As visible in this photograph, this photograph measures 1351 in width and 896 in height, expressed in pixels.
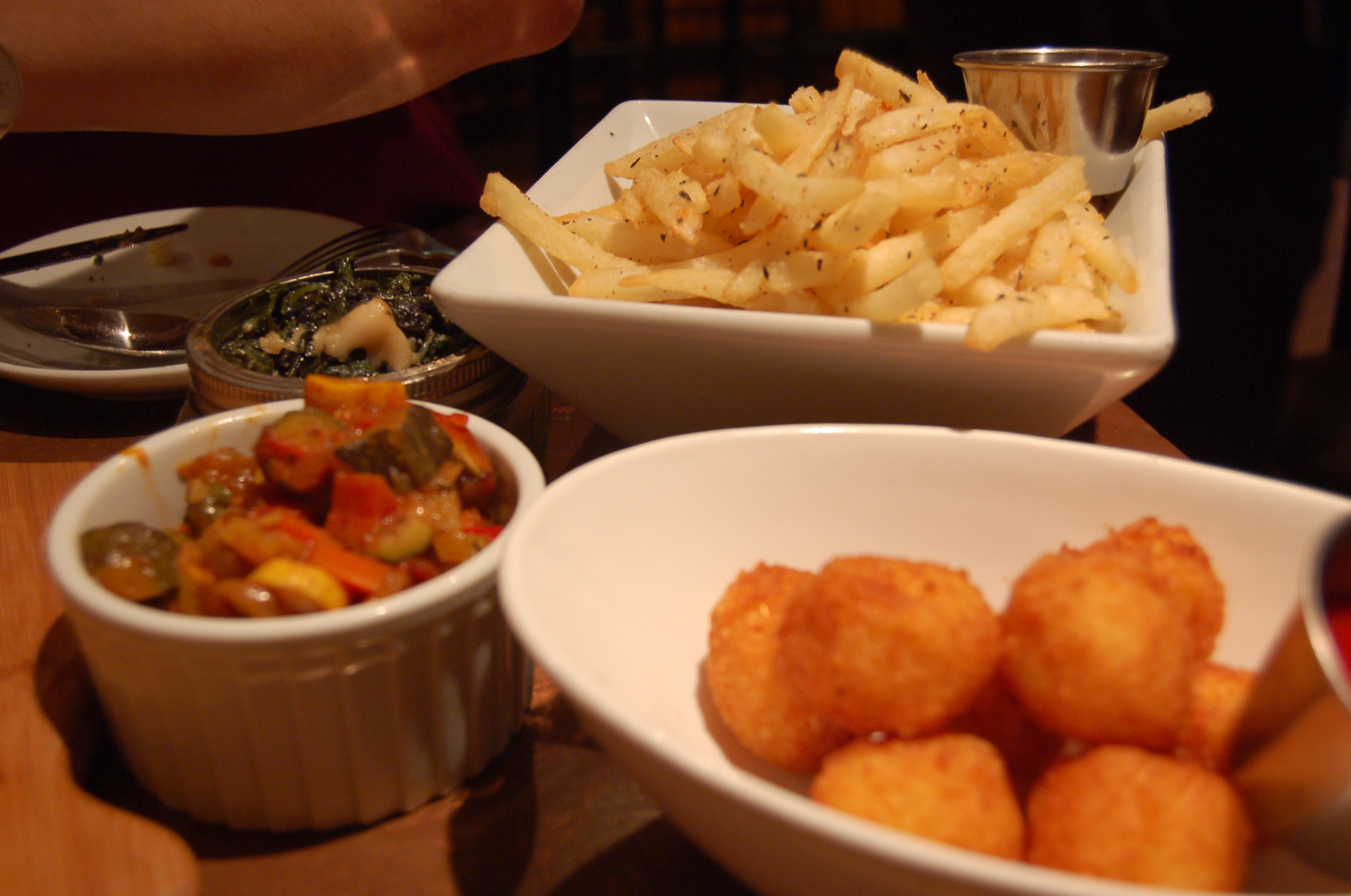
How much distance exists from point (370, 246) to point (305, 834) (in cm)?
148

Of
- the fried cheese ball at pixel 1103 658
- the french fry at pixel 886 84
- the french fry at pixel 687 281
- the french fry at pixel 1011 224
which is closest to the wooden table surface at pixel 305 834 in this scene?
the fried cheese ball at pixel 1103 658

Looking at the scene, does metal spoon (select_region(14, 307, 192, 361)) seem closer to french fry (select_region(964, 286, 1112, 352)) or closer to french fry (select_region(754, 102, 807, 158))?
french fry (select_region(754, 102, 807, 158))

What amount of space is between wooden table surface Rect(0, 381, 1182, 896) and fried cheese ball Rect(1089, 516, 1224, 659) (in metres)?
0.56

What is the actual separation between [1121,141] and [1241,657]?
58.3 inches

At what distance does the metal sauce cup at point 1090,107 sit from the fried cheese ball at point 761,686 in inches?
59.0

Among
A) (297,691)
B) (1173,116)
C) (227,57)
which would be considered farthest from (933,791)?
(227,57)

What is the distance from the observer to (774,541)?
1.17 meters

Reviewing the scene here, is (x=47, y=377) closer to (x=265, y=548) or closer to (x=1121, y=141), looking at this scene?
(x=265, y=548)

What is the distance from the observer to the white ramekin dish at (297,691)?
0.95 m

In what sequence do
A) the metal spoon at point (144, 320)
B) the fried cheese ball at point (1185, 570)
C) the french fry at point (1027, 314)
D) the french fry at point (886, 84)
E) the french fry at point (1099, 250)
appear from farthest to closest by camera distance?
the metal spoon at point (144, 320), the french fry at point (886, 84), the french fry at point (1099, 250), the french fry at point (1027, 314), the fried cheese ball at point (1185, 570)

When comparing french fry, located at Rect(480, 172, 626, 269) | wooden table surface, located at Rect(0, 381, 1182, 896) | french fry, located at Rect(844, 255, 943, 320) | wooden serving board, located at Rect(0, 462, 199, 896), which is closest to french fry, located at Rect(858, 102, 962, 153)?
french fry, located at Rect(844, 255, 943, 320)

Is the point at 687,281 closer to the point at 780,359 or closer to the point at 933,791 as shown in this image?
the point at 780,359

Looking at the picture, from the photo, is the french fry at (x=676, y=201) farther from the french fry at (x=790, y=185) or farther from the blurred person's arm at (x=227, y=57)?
the blurred person's arm at (x=227, y=57)

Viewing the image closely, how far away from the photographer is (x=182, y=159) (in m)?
3.16
